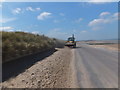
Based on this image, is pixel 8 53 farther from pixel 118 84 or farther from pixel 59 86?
pixel 118 84

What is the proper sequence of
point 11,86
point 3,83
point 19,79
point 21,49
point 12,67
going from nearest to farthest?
1. point 11,86
2. point 3,83
3. point 19,79
4. point 12,67
5. point 21,49

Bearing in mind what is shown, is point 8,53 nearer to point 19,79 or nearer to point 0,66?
point 0,66

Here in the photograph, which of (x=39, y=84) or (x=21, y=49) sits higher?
(x=21, y=49)

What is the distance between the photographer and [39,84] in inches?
204

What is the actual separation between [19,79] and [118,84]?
4570mm

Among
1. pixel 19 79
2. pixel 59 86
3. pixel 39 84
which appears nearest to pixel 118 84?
pixel 59 86

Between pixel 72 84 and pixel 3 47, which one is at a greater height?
pixel 3 47

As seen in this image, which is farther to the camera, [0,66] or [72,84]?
[0,66]

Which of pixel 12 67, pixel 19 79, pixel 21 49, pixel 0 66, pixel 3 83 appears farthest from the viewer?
pixel 21 49

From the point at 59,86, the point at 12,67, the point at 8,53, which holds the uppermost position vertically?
the point at 8,53

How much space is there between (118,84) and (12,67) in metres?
5.91

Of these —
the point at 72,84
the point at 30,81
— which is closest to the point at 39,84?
the point at 30,81

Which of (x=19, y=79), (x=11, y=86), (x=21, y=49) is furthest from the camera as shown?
(x=21, y=49)

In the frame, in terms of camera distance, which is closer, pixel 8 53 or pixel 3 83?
pixel 3 83
